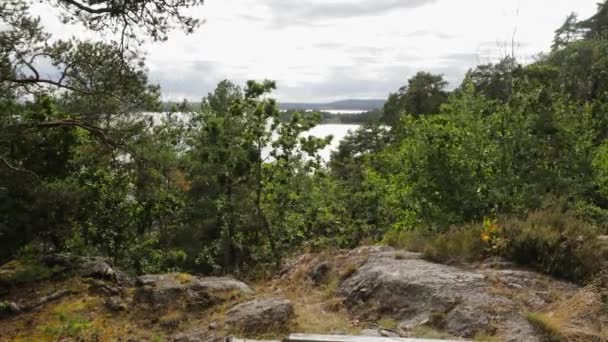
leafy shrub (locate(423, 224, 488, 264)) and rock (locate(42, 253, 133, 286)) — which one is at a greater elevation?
leafy shrub (locate(423, 224, 488, 264))

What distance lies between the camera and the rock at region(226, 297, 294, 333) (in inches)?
211

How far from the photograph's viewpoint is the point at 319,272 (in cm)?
773

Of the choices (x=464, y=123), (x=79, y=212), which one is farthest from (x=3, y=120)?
(x=464, y=123)

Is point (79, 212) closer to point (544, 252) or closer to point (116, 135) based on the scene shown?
point (116, 135)

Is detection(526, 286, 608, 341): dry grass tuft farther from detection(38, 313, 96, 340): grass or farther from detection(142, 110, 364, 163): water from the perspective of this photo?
detection(142, 110, 364, 163): water

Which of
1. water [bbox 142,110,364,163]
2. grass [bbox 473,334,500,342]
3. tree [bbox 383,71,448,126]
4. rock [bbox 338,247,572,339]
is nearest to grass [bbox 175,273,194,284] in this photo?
rock [bbox 338,247,572,339]

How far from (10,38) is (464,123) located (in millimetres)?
9684

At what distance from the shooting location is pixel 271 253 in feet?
62.5

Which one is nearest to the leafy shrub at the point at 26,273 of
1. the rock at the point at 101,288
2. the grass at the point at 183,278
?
the rock at the point at 101,288

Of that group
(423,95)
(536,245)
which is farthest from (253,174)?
(423,95)

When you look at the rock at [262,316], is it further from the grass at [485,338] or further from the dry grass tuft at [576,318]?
the dry grass tuft at [576,318]

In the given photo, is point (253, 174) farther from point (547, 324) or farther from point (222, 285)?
point (547, 324)

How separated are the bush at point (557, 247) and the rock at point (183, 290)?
3788 millimetres

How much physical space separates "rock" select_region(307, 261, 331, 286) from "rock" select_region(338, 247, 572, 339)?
590 mm
